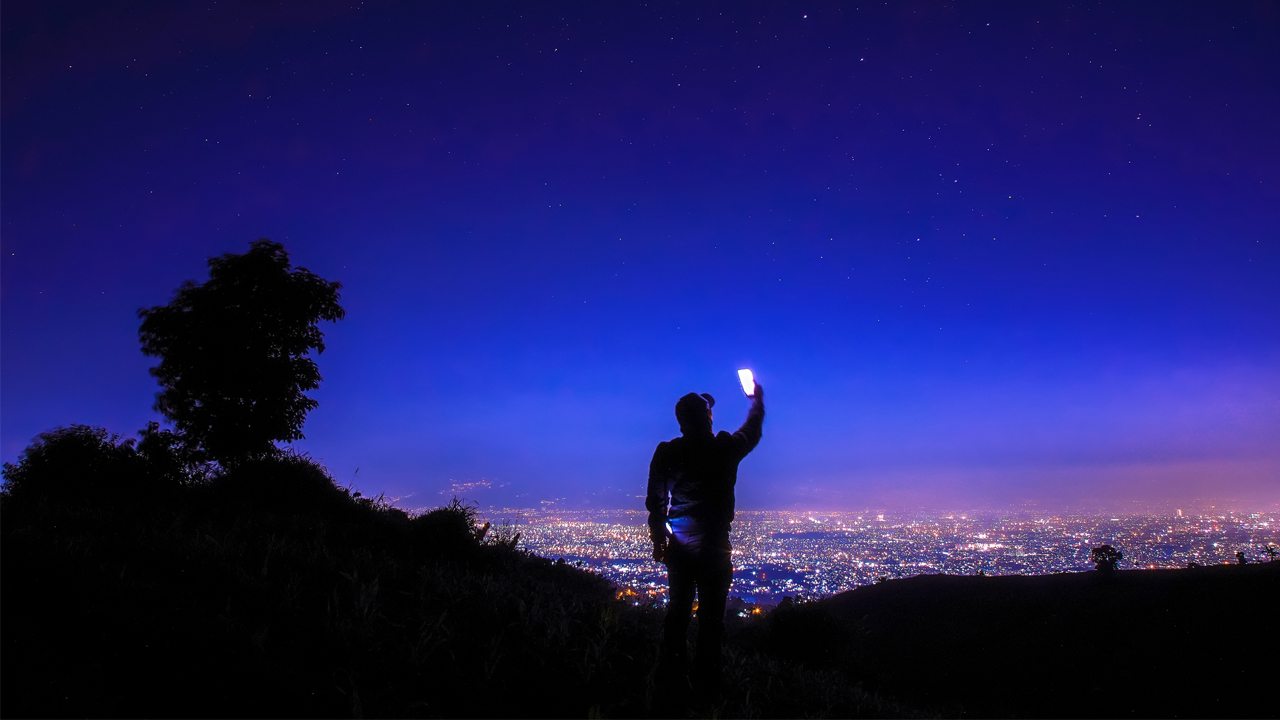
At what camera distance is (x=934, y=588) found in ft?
78.3

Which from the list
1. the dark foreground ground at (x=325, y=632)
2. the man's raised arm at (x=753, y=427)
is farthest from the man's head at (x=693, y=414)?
the dark foreground ground at (x=325, y=632)

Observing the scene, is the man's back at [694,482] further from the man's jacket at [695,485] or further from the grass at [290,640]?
the grass at [290,640]

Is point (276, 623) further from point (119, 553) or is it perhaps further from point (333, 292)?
point (333, 292)

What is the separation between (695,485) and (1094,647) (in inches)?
674

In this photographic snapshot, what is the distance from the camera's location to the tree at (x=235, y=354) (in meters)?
13.9

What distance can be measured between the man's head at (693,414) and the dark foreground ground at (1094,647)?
8.73 metres

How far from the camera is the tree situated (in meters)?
13.9

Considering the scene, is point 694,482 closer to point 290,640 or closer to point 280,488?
point 290,640

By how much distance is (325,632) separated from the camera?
161 inches

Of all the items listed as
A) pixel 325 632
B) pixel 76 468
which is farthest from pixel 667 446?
pixel 76 468

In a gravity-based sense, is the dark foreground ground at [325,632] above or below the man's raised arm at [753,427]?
below

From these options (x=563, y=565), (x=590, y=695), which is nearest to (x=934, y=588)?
(x=563, y=565)

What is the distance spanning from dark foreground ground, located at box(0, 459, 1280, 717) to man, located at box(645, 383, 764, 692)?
34 centimetres

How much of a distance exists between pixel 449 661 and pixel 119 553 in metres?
3.30
